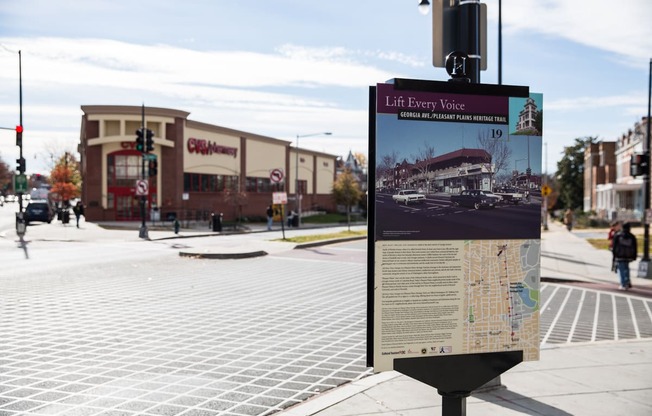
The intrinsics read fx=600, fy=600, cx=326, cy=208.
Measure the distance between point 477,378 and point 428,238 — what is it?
3.73ft

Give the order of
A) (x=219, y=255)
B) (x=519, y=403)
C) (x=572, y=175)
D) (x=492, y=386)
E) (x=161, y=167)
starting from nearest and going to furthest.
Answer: (x=519, y=403), (x=492, y=386), (x=219, y=255), (x=161, y=167), (x=572, y=175)

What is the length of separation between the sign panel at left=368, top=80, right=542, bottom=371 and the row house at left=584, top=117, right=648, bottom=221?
128ft

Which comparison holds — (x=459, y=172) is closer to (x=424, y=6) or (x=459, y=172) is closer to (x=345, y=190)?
(x=424, y=6)

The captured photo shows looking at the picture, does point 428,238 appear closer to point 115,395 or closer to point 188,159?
point 115,395

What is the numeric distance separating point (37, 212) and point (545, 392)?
4718cm

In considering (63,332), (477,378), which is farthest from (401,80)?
(63,332)

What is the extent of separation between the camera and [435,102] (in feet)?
13.3

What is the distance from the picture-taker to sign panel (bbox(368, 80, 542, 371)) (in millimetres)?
3934

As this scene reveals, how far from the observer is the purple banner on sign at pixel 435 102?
12.8ft

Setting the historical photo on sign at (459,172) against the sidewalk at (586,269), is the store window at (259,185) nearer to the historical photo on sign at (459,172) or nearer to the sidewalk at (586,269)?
the sidewalk at (586,269)

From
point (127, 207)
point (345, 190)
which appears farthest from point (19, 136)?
point (345, 190)

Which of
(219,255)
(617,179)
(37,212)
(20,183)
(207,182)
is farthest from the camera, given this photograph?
(617,179)

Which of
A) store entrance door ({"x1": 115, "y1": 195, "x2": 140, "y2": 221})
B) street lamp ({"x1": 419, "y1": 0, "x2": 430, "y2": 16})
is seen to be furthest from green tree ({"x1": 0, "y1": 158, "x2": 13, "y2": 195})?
street lamp ({"x1": 419, "y1": 0, "x2": 430, "y2": 16})

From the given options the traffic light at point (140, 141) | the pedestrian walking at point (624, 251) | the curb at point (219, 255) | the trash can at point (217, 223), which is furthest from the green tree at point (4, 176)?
the pedestrian walking at point (624, 251)
